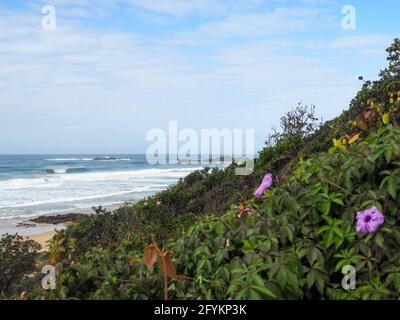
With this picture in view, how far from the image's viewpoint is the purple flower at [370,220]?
7.41 feet

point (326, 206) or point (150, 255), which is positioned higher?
point (326, 206)

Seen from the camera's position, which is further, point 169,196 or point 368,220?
point 169,196

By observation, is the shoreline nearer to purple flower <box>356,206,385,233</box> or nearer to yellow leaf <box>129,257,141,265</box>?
yellow leaf <box>129,257,141,265</box>

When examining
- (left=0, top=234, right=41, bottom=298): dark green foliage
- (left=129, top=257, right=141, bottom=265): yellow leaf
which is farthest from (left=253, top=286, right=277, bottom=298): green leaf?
(left=0, top=234, right=41, bottom=298): dark green foliage

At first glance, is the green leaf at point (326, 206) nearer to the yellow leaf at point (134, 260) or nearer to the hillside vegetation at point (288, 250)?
the hillside vegetation at point (288, 250)

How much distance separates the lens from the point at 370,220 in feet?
7.48

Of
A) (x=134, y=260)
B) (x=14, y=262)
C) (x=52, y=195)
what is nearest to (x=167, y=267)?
(x=134, y=260)

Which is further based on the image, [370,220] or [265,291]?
[370,220]

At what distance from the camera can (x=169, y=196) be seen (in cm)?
990

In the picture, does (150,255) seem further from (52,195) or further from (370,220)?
(52,195)

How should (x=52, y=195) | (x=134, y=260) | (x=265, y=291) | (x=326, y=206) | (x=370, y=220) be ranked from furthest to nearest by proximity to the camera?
(x=52, y=195) < (x=134, y=260) < (x=326, y=206) < (x=370, y=220) < (x=265, y=291)
